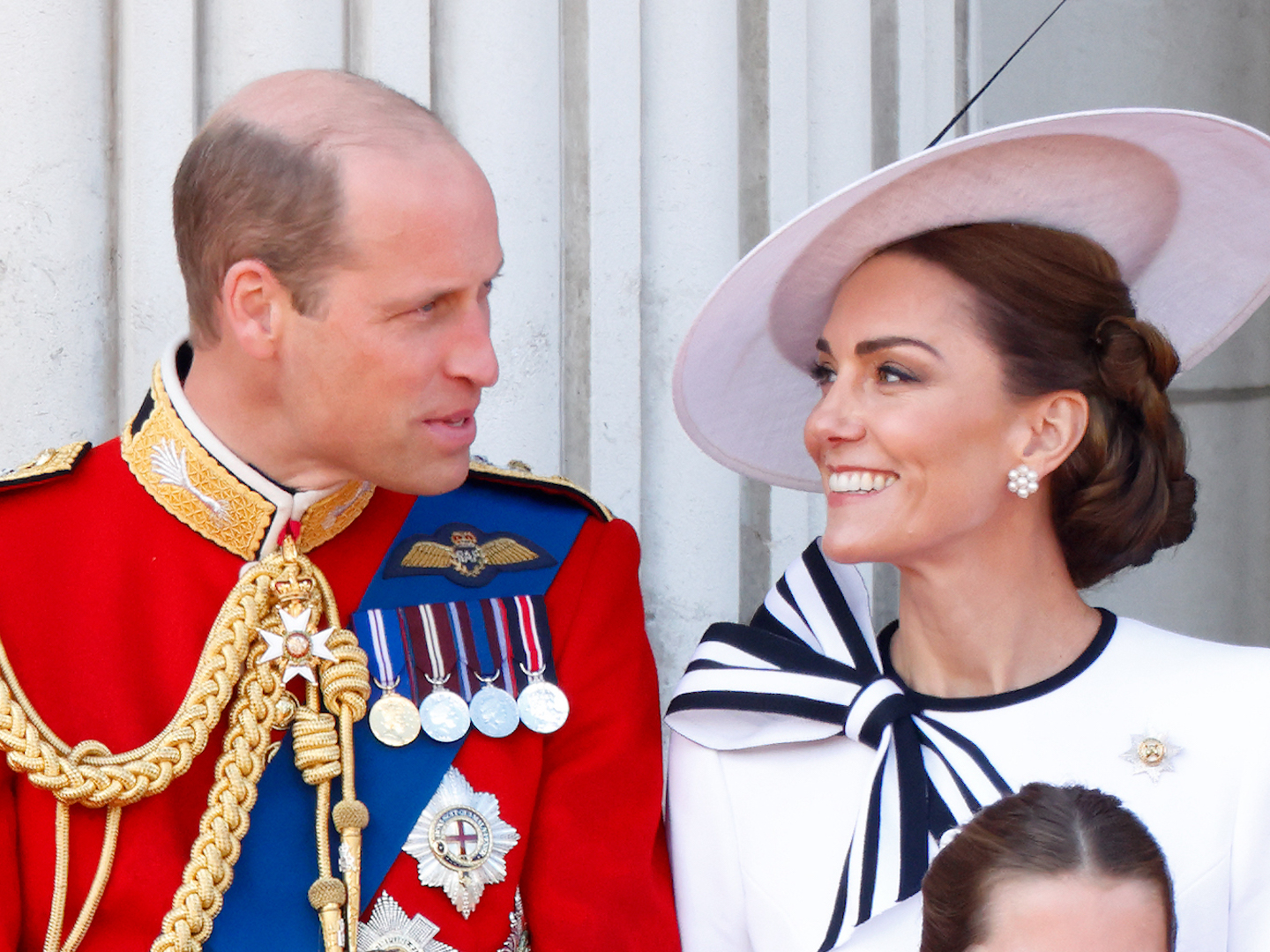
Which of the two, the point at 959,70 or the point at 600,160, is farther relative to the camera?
the point at 959,70

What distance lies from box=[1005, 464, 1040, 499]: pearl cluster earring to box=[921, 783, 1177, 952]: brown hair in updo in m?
0.52

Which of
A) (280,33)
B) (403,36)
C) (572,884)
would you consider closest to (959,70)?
(403,36)

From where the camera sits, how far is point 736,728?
2.19 metres

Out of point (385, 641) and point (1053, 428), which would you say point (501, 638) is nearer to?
point (385, 641)

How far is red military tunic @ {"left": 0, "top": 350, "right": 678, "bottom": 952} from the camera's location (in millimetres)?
1858

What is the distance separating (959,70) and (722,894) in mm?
1956

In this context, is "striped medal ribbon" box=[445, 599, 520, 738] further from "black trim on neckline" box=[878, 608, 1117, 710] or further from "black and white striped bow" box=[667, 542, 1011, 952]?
"black trim on neckline" box=[878, 608, 1117, 710]

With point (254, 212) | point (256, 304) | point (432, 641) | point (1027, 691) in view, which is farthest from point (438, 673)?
point (1027, 691)

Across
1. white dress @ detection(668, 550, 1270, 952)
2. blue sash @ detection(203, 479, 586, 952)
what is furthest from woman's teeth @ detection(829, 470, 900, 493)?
blue sash @ detection(203, 479, 586, 952)

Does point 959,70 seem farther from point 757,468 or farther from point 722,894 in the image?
point 722,894

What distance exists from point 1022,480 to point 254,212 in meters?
1.00

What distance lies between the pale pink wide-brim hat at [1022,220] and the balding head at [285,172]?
1.58ft

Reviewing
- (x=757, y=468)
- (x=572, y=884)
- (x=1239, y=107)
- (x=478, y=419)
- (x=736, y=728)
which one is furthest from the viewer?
(x=1239, y=107)

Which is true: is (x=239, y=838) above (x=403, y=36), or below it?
below
